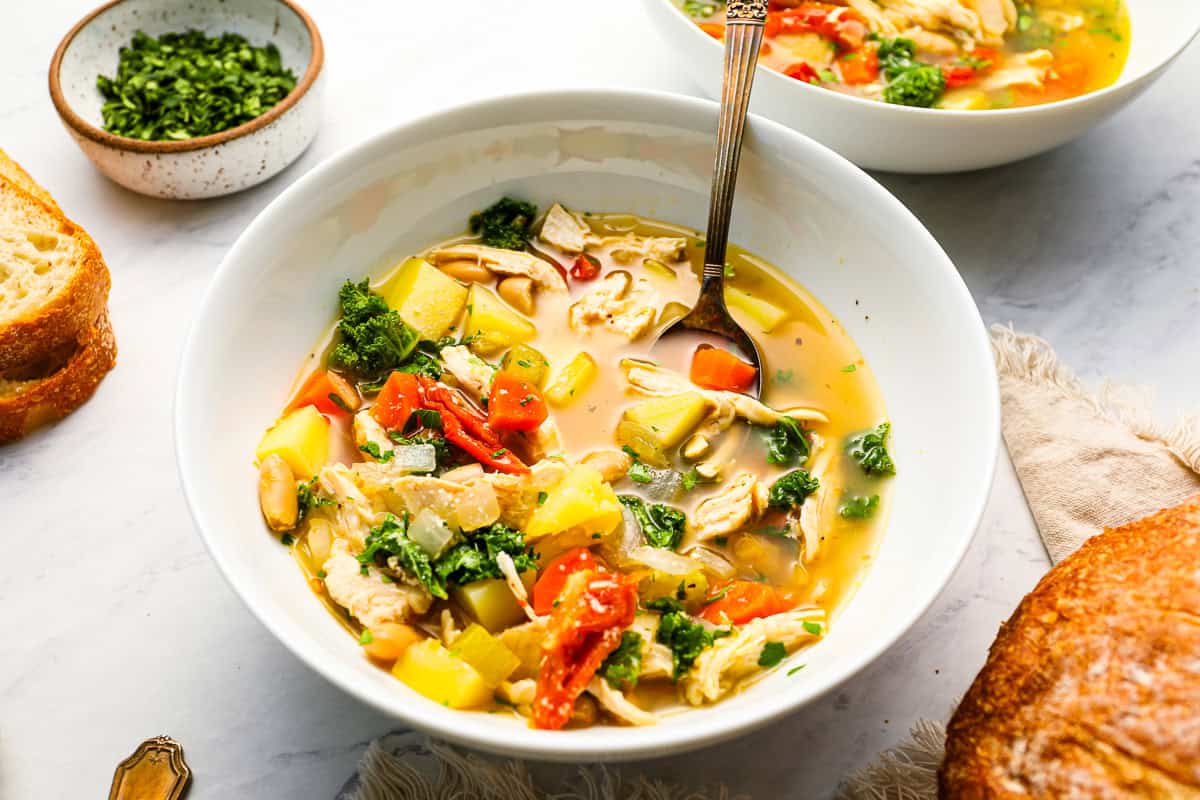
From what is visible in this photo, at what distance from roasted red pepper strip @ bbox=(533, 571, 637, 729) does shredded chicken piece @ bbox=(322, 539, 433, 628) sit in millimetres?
372

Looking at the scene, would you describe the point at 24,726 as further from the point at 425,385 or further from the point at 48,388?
the point at 425,385

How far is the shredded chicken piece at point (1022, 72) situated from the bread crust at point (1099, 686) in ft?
7.18

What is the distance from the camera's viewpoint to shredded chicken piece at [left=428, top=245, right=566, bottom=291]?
3.56 m

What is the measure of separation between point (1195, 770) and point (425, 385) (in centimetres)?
217

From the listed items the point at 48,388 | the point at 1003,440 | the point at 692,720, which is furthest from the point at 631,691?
the point at 48,388

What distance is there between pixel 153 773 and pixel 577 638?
4.10 feet

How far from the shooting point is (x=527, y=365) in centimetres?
337

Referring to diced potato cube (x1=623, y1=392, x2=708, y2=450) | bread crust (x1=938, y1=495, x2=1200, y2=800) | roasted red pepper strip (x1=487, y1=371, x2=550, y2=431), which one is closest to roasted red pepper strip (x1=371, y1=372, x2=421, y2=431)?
roasted red pepper strip (x1=487, y1=371, x2=550, y2=431)

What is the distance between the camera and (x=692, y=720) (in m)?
2.60

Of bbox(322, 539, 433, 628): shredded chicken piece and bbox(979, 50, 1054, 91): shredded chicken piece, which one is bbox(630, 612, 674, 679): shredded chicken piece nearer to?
bbox(322, 539, 433, 628): shredded chicken piece

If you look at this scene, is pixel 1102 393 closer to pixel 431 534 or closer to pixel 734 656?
pixel 734 656

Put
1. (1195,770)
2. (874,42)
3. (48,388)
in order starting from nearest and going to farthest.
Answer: (1195,770) < (48,388) < (874,42)

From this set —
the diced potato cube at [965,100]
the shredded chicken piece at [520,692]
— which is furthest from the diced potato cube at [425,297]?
the diced potato cube at [965,100]

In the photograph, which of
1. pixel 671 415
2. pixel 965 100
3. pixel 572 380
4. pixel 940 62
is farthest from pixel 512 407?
pixel 940 62
